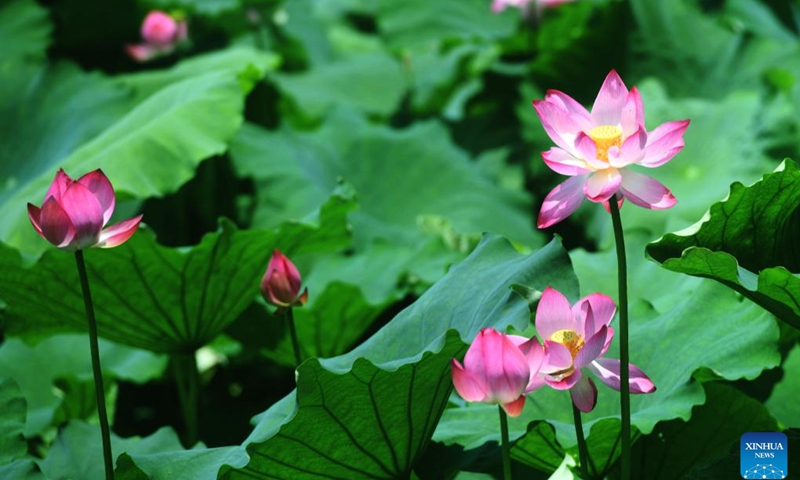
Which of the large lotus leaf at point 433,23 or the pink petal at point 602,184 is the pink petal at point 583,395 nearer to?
the pink petal at point 602,184

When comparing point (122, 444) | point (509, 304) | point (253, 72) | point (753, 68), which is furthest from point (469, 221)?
point (509, 304)

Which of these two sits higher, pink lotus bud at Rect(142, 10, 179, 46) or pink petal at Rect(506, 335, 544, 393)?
pink petal at Rect(506, 335, 544, 393)

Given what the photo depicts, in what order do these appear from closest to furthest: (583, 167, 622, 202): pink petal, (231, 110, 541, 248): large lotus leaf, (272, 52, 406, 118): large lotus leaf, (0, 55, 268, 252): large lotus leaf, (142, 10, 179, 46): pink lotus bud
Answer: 1. (583, 167, 622, 202): pink petal
2. (0, 55, 268, 252): large lotus leaf
3. (231, 110, 541, 248): large lotus leaf
4. (142, 10, 179, 46): pink lotus bud
5. (272, 52, 406, 118): large lotus leaf

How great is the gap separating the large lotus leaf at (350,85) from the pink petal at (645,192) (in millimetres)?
2074

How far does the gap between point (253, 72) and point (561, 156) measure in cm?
134

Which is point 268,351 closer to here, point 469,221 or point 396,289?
point 396,289

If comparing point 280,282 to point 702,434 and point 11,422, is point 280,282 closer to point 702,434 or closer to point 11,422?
point 11,422

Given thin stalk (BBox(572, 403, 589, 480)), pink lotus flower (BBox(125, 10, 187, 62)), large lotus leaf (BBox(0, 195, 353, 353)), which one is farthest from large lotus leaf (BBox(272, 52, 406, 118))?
thin stalk (BBox(572, 403, 589, 480))

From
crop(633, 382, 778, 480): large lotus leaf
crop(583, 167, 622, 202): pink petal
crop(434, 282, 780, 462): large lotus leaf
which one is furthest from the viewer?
crop(633, 382, 778, 480): large lotus leaf

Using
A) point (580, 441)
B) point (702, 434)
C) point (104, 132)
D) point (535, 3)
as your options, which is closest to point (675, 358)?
point (702, 434)

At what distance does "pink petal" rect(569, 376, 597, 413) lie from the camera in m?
0.96

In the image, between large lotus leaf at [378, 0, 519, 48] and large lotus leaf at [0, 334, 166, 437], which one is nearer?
large lotus leaf at [0, 334, 166, 437]

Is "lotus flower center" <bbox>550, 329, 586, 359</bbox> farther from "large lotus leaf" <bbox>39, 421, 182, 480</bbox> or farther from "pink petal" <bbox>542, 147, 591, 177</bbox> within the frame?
"large lotus leaf" <bbox>39, 421, 182, 480</bbox>

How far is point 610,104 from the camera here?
98 cm
